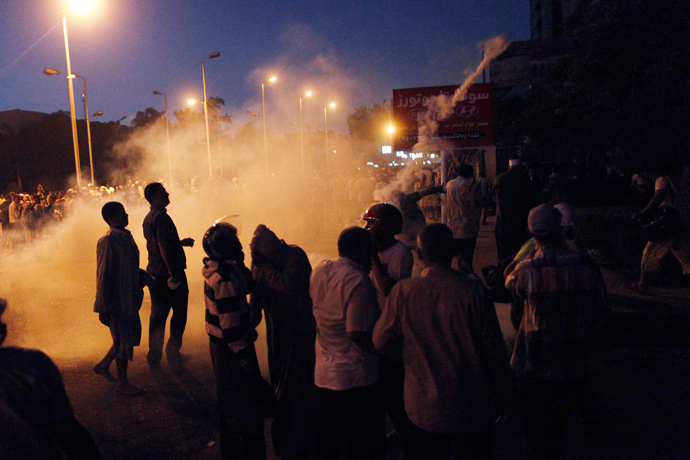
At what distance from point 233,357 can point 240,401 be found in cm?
25

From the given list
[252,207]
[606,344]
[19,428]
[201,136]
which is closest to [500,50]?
[606,344]

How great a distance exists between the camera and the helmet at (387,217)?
3.63 m

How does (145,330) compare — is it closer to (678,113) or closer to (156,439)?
(156,439)

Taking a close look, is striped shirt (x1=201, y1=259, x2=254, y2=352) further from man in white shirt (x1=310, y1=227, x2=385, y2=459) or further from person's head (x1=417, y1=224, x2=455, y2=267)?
person's head (x1=417, y1=224, x2=455, y2=267)

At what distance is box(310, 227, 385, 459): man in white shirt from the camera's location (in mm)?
2932

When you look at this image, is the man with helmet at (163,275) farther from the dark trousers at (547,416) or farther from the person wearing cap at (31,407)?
the dark trousers at (547,416)

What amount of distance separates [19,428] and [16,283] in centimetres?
1031

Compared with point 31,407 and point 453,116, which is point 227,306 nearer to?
point 31,407

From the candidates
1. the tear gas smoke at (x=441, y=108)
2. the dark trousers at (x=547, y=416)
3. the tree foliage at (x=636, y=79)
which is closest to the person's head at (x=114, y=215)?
the dark trousers at (x=547, y=416)

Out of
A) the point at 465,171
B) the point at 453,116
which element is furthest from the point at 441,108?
the point at 465,171

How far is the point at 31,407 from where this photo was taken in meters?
2.37

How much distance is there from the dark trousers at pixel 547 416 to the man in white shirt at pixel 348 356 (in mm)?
824

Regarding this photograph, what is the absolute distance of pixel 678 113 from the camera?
10203 mm

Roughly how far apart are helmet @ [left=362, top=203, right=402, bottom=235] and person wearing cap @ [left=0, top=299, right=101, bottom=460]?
200cm
